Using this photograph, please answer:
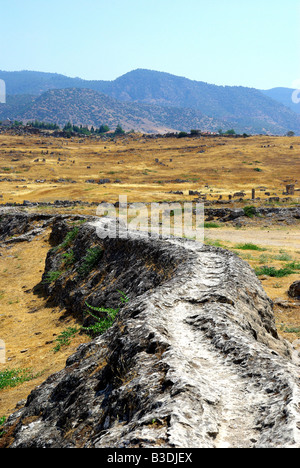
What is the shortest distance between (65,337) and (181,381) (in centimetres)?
584

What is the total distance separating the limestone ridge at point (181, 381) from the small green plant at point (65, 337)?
2.84 m

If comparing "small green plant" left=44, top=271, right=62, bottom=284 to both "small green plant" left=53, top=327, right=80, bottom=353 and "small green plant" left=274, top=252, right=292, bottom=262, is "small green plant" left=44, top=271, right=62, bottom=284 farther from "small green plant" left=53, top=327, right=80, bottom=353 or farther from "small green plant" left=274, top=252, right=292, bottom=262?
"small green plant" left=274, top=252, right=292, bottom=262

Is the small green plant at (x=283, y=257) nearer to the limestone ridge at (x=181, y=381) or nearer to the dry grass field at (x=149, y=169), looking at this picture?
the limestone ridge at (x=181, y=381)

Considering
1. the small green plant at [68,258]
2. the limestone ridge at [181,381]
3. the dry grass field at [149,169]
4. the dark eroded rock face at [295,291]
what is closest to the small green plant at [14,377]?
the limestone ridge at [181,381]

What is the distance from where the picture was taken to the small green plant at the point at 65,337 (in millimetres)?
8078

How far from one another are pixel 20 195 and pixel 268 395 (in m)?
43.5

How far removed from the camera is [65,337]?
27.6 ft

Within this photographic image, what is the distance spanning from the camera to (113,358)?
4.11 metres

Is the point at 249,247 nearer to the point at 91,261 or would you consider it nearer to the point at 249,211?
the point at 249,211

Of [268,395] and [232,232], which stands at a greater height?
[268,395]
